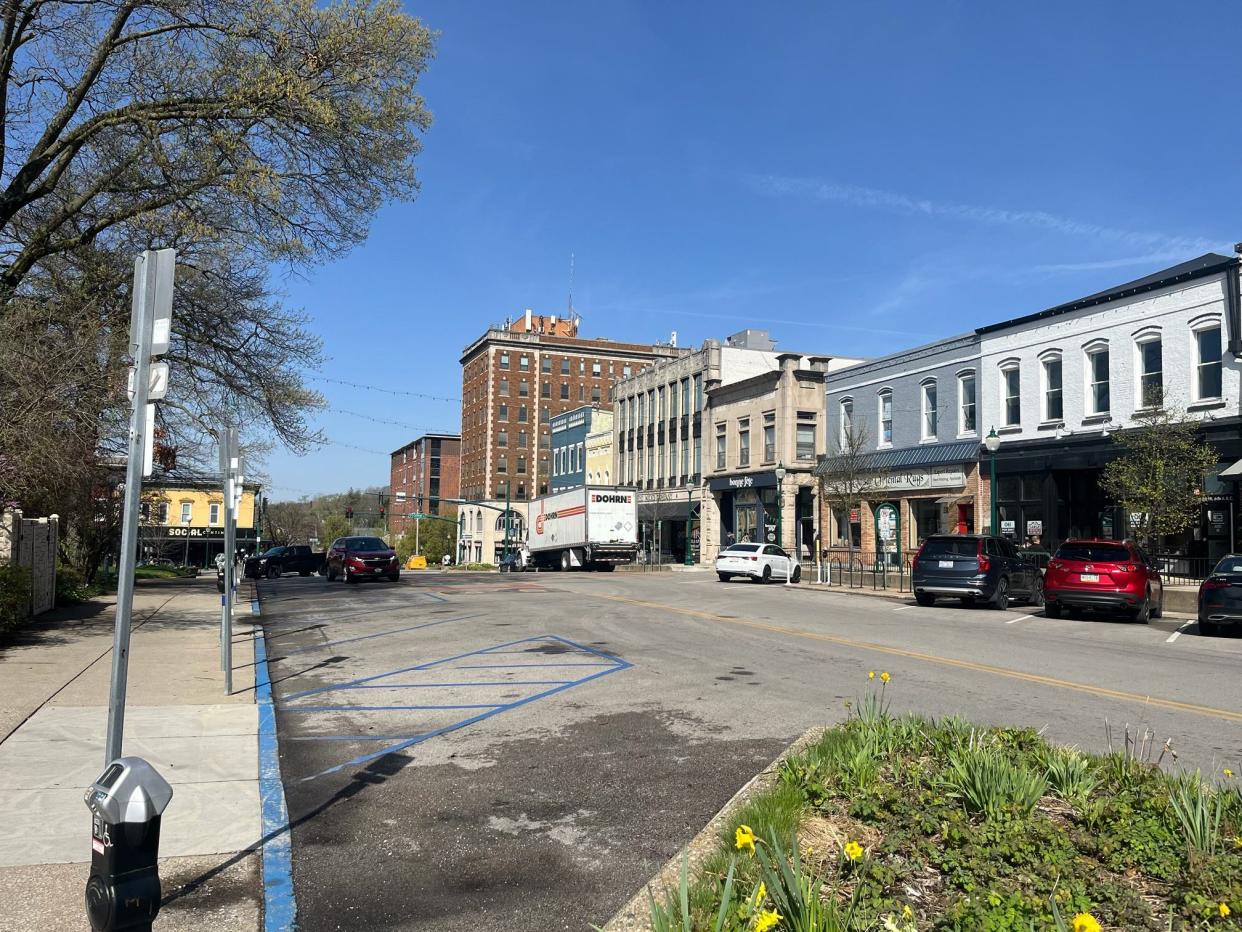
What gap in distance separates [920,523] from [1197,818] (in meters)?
34.0

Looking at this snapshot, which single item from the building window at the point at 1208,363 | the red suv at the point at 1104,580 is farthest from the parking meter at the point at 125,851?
the building window at the point at 1208,363

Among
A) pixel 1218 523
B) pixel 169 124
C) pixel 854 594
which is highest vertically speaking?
pixel 169 124

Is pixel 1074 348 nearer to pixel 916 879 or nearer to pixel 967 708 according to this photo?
pixel 967 708

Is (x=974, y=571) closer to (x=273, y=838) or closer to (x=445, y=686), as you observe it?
(x=445, y=686)

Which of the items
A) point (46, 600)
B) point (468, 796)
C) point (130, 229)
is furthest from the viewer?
point (46, 600)

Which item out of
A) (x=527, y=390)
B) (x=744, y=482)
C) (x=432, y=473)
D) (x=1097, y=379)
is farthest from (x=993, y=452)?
(x=432, y=473)

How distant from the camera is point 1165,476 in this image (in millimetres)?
24016

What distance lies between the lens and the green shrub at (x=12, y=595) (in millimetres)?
13422

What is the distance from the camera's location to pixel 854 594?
93.7 feet

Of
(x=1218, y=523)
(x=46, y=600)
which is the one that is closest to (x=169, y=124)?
(x=46, y=600)

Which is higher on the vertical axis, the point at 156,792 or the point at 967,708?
the point at 156,792

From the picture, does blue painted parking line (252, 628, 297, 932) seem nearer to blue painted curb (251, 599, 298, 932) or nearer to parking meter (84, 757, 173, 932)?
blue painted curb (251, 599, 298, 932)

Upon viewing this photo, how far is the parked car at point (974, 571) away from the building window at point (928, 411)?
43.5 feet

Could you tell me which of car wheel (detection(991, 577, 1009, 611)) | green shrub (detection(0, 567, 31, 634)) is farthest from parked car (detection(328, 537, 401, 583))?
car wheel (detection(991, 577, 1009, 611))
